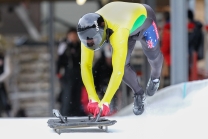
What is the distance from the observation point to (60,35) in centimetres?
1762

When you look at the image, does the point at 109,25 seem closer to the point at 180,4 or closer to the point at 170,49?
the point at 180,4

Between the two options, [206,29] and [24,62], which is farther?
[24,62]

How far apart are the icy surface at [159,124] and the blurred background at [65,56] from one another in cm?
134

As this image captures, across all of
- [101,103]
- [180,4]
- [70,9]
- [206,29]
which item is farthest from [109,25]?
[70,9]

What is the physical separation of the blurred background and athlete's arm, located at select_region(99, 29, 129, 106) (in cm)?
355

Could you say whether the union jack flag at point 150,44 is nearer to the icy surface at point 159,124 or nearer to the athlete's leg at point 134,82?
the athlete's leg at point 134,82

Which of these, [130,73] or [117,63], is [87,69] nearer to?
[117,63]

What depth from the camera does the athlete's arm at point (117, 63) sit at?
6.77 m

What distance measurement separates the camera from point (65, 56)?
464 inches

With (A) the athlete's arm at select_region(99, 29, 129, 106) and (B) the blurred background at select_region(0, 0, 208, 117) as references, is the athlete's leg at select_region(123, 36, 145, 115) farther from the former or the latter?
(B) the blurred background at select_region(0, 0, 208, 117)

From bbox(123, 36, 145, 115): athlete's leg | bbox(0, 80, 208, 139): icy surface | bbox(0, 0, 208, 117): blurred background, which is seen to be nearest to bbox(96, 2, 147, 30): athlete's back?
bbox(123, 36, 145, 115): athlete's leg

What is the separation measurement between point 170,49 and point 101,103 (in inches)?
187

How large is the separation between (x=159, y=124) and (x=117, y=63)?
30.2 inches

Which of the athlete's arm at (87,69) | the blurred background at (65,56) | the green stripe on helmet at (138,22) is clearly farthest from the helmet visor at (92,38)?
the blurred background at (65,56)
